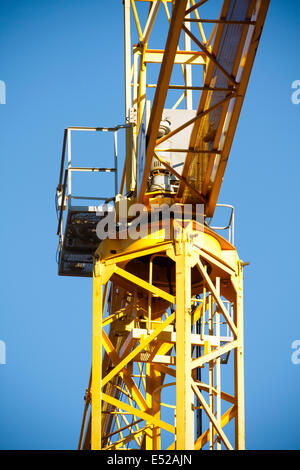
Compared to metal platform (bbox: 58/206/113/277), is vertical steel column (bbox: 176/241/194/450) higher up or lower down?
lower down

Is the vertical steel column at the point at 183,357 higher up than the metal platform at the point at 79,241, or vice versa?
the metal platform at the point at 79,241

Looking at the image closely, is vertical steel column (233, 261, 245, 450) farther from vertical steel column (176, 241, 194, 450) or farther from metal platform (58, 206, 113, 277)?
metal platform (58, 206, 113, 277)

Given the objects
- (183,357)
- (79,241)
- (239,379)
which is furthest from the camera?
(79,241)

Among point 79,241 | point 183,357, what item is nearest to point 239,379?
point 183,357

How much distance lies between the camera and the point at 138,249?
27438mm

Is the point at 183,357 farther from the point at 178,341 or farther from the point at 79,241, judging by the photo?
the point at 79,241

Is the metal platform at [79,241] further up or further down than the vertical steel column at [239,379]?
further up

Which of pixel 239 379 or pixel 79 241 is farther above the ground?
pixel 79 241

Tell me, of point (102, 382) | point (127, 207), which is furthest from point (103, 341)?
point (127, 207)

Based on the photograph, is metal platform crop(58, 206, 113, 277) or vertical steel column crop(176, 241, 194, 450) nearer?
vertical steel column crop(176, 241, 194, 450)

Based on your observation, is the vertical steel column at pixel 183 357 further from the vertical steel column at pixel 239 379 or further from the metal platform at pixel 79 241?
the metal platform at pixel 79 241

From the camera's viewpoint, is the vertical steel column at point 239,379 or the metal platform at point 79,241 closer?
the vertical steel column at point 239,379

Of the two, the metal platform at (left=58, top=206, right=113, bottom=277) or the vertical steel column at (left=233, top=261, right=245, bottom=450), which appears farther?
the metal platform at (left=58, top=206, right=113, bottom=277)
